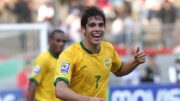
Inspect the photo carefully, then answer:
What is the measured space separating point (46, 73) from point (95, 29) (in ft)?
A: 11.5

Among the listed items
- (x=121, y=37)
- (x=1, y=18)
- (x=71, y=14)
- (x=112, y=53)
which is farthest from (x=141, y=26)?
(x=112, y=53)

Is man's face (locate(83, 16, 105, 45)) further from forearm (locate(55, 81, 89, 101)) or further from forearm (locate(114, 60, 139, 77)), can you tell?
forearm (locate(114, 60, 139, 77))

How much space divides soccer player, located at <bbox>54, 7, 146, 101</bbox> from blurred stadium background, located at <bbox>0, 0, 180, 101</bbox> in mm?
6776

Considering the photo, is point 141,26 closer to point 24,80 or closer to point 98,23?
point 24,80

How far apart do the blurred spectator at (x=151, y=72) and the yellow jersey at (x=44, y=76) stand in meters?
6.59

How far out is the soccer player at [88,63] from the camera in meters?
6.59

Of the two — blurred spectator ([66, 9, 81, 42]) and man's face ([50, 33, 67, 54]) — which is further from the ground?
blurred spectator ([66, 9, 81, 42])

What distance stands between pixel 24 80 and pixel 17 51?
818 millimetres

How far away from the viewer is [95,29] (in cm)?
658

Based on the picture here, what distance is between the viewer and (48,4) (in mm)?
19141

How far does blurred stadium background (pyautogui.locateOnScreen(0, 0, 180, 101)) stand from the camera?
14.5 metres

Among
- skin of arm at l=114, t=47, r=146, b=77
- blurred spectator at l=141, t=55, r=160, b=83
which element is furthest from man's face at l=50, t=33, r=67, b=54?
blurred spectator at l=141, t=55, r=160, b=83

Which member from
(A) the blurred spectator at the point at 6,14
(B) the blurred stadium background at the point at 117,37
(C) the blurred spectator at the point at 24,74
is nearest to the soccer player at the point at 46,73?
(B) the blurred stadium background at the point at 117,37

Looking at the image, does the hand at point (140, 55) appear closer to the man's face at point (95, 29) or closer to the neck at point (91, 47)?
the neck at point (91, 47)
